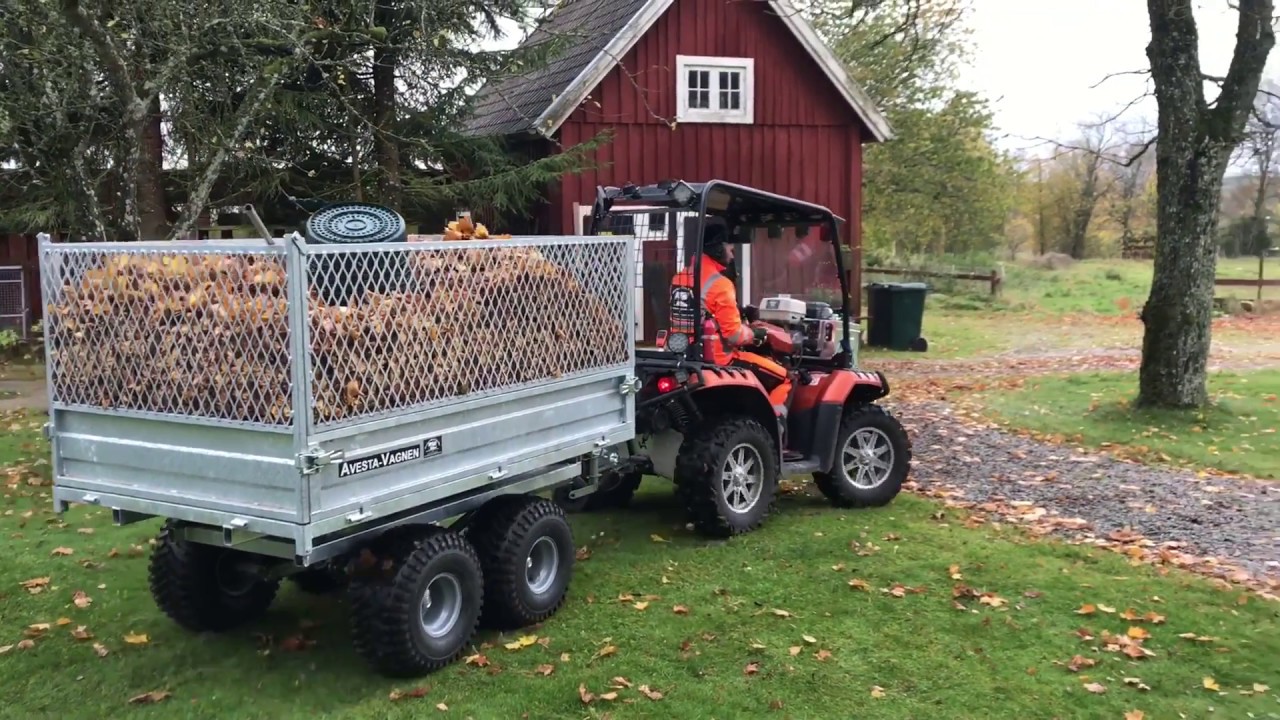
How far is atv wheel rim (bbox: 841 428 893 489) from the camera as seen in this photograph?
26.9ft

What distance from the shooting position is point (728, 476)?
7.29 metres

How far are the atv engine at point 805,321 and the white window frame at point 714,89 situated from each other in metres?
9.16

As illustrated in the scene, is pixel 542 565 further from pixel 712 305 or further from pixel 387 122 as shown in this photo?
pixel 387 122

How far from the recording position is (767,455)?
750 cm

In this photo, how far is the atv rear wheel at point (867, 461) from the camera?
812 cm

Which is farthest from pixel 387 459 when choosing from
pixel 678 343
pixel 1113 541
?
pixel 1113 541

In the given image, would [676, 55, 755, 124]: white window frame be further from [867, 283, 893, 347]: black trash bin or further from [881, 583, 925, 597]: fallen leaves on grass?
[881, 583, 925, 597]: fallen leaves on grass

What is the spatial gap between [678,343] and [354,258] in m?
2.83

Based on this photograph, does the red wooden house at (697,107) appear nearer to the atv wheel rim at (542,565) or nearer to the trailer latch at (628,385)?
the trailer latch at (628,385)

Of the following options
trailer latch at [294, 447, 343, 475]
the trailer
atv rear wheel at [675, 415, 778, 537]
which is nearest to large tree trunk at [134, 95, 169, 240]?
the trailer

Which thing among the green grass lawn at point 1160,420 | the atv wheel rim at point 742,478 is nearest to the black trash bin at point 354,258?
the atv wheel rim at point 742,478

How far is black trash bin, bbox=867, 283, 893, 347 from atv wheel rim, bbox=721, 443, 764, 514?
11862 millimetres

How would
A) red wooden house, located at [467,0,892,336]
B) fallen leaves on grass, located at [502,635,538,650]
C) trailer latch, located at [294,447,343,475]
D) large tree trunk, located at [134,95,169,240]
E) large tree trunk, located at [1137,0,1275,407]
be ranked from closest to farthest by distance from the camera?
trailer latch, located at [294,447,343,475], fallen leaves on grass, located at [502,635,538,650], large tree trunk, located at [134,95,169,240], large tree trunk, located at [1137,0,1275,407], red wooden house, located at [467,0,892,336]

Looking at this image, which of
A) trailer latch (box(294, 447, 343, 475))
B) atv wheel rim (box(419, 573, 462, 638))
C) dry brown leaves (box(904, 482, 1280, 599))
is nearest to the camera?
trailer latch (box(294, 447, 343, 475))
